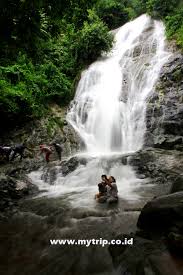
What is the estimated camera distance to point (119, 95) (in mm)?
19797

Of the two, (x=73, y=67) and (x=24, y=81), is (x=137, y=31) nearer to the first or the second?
(x=73, y=67)

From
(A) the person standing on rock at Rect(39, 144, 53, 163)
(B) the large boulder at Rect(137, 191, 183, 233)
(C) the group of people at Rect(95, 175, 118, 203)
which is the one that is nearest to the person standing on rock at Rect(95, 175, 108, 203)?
(C) the group of people at Rect(95, 175, 118, 203)

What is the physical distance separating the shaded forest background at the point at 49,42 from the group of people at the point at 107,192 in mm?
4259

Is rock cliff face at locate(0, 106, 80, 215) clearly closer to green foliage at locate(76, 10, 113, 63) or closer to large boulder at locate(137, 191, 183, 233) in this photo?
large boulder at locate(137, 191, 183, 233)

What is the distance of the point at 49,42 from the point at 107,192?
16.4 metres

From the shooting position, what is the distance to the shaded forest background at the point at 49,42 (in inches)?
264

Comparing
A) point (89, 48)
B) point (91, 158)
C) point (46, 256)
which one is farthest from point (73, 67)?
point (46, 256)

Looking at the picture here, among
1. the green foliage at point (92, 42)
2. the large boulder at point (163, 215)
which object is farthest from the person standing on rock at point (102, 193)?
the green foliage at point (92, 42)

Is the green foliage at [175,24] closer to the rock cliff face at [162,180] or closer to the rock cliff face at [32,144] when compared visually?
the rock cliff face at [162,180]

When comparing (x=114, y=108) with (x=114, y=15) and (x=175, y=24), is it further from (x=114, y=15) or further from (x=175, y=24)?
(x=114, y=15)

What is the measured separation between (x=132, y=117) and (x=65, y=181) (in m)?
6.67

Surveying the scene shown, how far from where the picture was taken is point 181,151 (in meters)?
13.7

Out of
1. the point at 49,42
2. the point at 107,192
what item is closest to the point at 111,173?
the point at 107,192

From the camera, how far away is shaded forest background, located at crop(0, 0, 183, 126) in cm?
670
